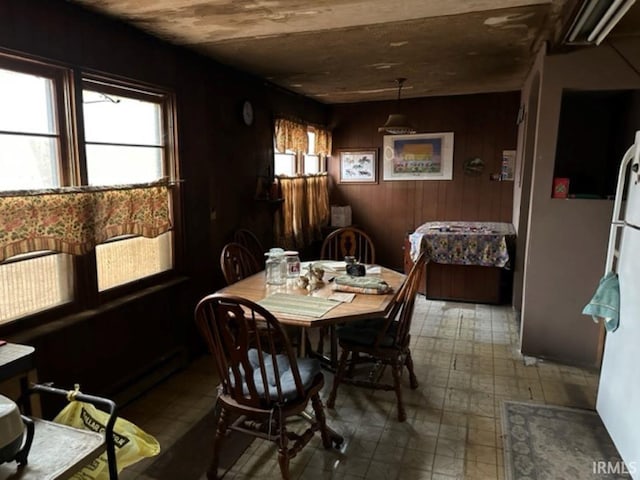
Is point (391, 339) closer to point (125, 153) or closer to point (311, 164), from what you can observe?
point (125, 153)

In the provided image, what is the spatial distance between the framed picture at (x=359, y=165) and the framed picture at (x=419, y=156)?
0.49 ft

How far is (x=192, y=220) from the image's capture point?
10.7 ft

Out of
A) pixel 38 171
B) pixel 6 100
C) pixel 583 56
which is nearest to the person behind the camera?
pixel 6 100

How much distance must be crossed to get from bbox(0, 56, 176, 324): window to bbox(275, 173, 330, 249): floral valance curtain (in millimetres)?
1716

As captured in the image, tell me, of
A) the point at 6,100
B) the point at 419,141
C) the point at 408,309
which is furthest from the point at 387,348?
the point at 419,141

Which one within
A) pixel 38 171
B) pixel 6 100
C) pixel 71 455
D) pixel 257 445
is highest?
pixel 6 100

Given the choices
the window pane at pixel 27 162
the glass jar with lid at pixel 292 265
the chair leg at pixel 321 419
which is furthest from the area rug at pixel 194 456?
the window pane at pixel 27 162

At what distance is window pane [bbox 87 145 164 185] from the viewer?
2504 millimetres

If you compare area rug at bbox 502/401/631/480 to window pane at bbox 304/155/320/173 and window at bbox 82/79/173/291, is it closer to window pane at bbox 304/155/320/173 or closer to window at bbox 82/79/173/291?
window at bbox 82/79/173/291

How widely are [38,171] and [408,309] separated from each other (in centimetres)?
205

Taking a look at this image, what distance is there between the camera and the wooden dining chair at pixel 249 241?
367cm

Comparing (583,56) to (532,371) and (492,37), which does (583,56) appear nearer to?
(492,37)

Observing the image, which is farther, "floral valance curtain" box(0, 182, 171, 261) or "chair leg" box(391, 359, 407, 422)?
"chair leg" box(391, 359, 407, 422)

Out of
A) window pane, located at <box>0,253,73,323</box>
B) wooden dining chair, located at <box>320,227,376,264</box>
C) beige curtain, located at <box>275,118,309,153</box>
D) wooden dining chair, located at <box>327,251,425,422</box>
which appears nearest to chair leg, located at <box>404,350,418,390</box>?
wooden dining chair, located at <box>327,251,425,422</box>
